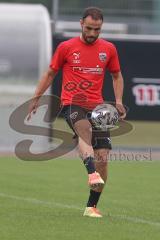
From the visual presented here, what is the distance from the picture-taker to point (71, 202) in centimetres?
1206

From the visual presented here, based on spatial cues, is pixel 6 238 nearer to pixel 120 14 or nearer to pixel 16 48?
pixel 16 48

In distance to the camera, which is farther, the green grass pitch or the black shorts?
the black shorts

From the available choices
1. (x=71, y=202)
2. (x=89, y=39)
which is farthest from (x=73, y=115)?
(x=71, y=202)

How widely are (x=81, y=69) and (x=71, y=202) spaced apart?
8.08 ft

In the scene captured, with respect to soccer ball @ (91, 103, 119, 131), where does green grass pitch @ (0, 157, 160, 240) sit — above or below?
below

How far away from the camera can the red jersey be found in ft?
33.6

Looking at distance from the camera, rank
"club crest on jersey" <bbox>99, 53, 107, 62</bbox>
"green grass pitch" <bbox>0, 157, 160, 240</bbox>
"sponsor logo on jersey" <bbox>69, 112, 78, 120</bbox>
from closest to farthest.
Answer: "green grass pitch" <bbox>0, 157, 160, 240</bbox>
"sponsor logo on jersey" <bbox>69, 112, 78, 120</bbox>
"club crest on jersey" <bbox>99, 53, 107, 62</bbox>

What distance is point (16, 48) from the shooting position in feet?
70.3

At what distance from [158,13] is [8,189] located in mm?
13774

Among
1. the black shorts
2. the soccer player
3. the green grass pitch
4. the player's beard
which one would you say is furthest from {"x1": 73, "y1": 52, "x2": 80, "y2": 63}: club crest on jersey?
the green grass pitch

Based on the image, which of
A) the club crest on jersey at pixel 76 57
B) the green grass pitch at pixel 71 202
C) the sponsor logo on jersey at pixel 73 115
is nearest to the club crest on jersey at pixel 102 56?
the club crest on jersey at pixel 76 57

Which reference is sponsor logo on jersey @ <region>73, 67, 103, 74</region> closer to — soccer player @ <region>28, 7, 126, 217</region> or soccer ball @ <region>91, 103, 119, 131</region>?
soccer player @ <region>28, 7, 126, 217</region>

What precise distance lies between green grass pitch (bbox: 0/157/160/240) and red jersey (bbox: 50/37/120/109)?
1.36 metres

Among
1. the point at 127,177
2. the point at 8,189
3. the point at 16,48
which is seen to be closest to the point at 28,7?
the point at 16,48
